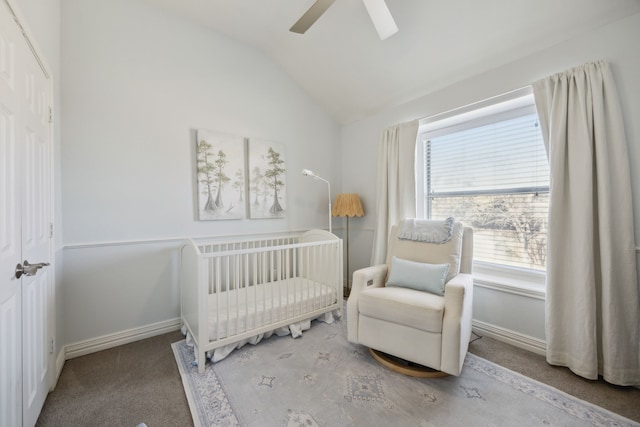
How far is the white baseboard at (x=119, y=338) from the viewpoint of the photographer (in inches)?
77.0

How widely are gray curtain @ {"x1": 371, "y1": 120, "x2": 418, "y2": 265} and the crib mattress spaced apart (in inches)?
35.7

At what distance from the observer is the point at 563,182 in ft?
5.97

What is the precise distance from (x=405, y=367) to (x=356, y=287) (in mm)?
619

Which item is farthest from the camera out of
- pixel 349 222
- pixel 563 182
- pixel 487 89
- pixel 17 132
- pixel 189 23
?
pixel 349 222

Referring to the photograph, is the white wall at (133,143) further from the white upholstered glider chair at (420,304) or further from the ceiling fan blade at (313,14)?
the white upholstered glider chair at (420,304)

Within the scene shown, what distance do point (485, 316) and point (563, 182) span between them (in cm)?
126

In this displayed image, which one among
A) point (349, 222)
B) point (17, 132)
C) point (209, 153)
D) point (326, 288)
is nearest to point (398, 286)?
point (326, 288)

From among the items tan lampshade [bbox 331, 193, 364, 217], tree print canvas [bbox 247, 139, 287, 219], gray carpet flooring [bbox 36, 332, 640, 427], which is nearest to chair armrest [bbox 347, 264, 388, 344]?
gray carpet flooring [bbox 36, 332, 640, 427]

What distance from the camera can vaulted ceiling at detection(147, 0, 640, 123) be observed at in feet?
5.90

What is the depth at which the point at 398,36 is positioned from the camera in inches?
89.1

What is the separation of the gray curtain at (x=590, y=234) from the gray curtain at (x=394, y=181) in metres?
1.12

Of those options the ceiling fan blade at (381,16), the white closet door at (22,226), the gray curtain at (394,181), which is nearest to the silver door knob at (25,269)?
the white closet door at (22,226)

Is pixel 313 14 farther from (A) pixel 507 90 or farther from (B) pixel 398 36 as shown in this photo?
(A) pixel 507 90

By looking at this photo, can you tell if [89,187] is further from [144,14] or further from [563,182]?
[563,182]
